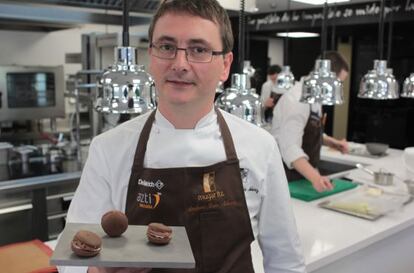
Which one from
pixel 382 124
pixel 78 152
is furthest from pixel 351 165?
pixel 382 124

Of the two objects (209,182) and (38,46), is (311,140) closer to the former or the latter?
(209,182)

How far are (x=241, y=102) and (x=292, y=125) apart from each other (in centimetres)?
125

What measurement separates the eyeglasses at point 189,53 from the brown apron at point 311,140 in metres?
1.86

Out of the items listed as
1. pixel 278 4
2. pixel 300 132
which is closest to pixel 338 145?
pixel 300 132

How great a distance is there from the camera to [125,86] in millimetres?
1234

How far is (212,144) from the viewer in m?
1.29

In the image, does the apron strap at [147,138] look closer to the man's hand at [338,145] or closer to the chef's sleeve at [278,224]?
the chef's sleeve at [278,224]

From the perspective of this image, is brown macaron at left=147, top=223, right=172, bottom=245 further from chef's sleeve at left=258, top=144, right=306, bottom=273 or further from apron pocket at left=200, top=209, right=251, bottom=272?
chef's sleeve at left=258, top=144, right=306, bottom=273

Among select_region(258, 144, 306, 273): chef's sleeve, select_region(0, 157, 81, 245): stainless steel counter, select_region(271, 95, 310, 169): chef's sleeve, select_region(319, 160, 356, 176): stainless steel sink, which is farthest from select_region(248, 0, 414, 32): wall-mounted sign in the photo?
select_region(258, 144, 306, 273): chef's sleeve

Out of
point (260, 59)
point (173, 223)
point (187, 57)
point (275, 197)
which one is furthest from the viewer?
point (260, 59)

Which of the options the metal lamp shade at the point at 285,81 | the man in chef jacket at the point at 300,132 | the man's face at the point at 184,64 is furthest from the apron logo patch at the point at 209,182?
the metal lamp shade at the point at 285,81

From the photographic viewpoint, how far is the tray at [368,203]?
2.28 metres

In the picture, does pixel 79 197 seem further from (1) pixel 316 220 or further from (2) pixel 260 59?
(2) pixel 260 59

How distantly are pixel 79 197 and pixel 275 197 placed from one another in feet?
1.86
